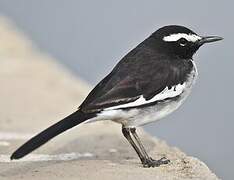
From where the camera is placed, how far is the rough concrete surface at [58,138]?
8781 millimetres

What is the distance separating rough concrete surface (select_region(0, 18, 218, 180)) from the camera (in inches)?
346

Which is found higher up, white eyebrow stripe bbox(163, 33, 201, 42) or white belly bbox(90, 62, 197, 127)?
white eyebrow stripe bbox(163, 33, 201, 42)

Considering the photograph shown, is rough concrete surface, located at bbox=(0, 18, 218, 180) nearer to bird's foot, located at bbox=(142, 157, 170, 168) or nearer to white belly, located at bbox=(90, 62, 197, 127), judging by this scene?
bird's foot, located at bbox=(142, 157, 170, 168)

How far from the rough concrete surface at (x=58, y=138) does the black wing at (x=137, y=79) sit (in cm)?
69

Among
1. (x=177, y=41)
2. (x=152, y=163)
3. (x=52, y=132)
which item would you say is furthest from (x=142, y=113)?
(x=177, y=41)

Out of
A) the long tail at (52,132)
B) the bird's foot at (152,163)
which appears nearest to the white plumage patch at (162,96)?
the long tail at (52,132)

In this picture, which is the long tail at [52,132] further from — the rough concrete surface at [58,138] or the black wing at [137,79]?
the rough concrete surface at [58,138]

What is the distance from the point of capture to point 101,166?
8.87 metres

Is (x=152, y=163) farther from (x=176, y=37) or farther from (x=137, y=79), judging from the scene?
(x=176, y=37)

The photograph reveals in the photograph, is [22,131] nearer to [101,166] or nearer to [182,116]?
[101,166]

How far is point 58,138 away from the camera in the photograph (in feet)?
36.4

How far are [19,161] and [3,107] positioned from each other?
2988 mm

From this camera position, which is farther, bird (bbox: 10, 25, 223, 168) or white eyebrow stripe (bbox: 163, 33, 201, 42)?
white eyebrow stripe (bbox: 163, 33, 201, 42)

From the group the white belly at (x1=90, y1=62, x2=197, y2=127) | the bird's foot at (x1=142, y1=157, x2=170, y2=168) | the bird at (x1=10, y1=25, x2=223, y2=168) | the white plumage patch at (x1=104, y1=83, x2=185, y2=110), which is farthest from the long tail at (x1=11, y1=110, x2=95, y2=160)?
the bird's foot at (x1=142, y1=157, x2=170, y2=168)
